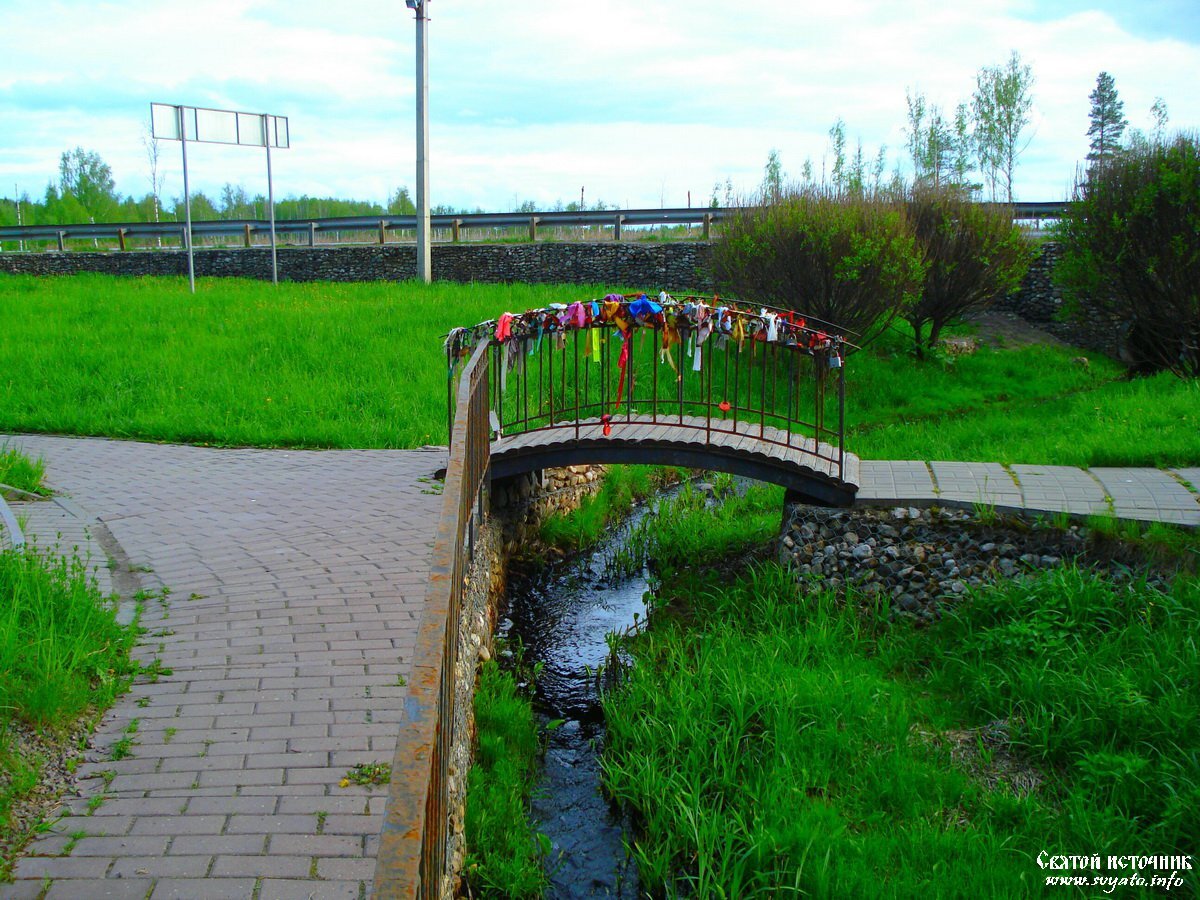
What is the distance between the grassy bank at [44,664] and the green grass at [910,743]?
2804mm

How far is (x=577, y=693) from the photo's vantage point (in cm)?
690

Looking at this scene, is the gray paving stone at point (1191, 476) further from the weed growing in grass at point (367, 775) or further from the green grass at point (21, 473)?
the green grass at point (21, 473)

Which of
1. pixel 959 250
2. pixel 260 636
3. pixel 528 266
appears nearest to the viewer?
pixel 260 636

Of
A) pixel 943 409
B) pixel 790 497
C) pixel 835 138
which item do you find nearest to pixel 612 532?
pixel 790 497

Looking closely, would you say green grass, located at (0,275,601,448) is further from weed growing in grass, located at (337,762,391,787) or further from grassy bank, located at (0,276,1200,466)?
weed growing in grass, located at (337,762,391,787)

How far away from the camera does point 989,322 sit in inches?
877

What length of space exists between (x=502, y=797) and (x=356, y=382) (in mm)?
9437

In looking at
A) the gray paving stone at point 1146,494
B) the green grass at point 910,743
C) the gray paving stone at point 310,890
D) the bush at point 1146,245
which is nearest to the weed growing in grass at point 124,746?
the gray paving stone at point 310,890

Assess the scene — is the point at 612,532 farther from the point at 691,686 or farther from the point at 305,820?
the point at 305,820

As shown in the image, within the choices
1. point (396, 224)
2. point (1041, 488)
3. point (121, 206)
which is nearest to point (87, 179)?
point (121, 206)

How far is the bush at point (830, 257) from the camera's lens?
623 inches

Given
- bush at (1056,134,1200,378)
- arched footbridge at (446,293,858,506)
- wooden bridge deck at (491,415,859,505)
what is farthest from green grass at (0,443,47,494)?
bush at (1056,134,1200,378)

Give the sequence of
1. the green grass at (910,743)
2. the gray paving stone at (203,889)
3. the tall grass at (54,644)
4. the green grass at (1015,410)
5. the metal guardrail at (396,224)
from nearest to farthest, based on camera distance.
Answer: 1. the gray paving stone at (203,889)
2. the tall grass at (54,644)
3. the green grass at (910,743)
4. the green grass at (1015,410)
5. the metal guardrail at (396,224)

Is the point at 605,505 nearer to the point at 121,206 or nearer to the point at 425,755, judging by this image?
the point at 425,755
